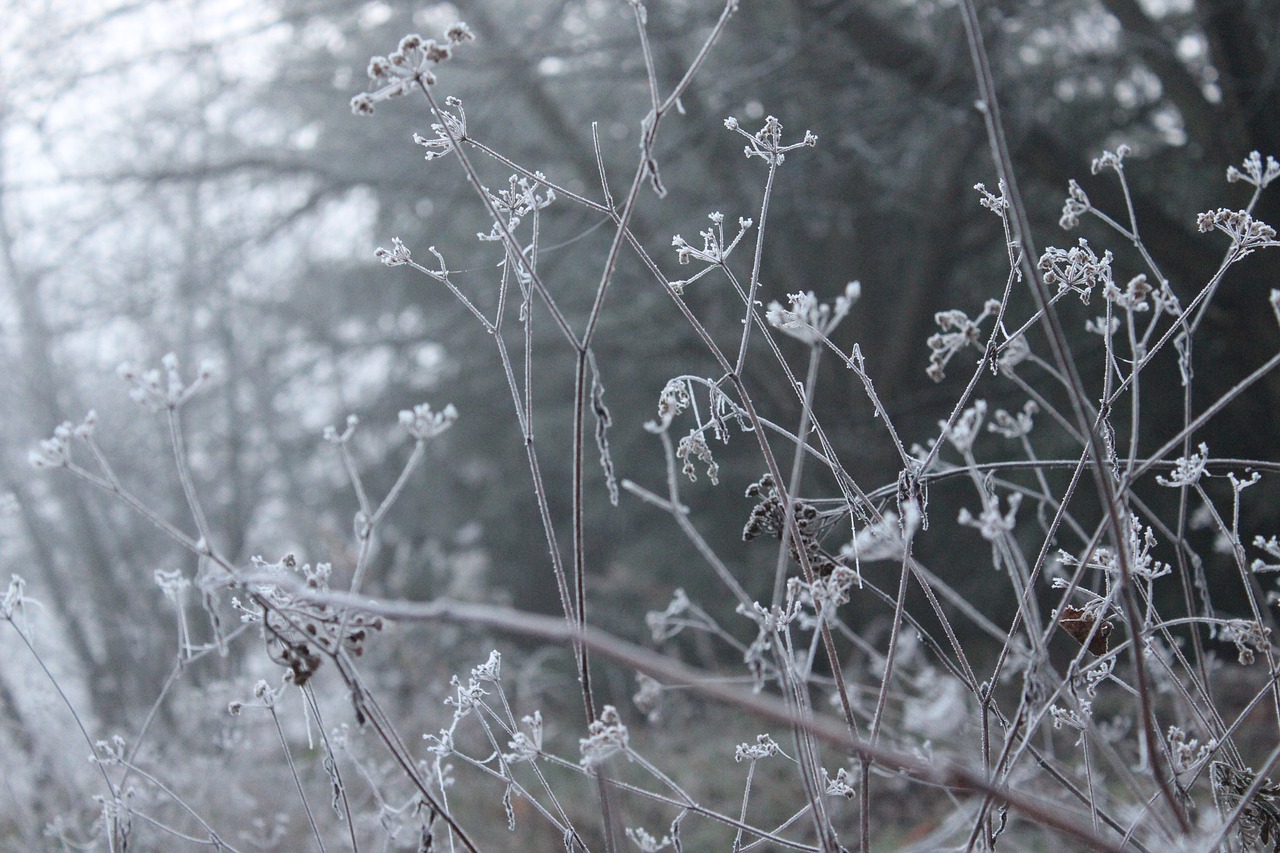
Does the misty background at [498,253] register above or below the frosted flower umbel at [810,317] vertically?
below

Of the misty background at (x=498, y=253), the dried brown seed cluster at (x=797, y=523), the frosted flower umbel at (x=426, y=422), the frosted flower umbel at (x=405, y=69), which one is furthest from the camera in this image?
the misty background at (x=498, y=253)

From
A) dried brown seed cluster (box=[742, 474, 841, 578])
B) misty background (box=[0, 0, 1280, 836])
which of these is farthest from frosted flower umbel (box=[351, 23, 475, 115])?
misty background (box=[0, 0, 1280, 836])

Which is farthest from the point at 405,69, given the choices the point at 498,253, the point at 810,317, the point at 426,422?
the point at 498,253

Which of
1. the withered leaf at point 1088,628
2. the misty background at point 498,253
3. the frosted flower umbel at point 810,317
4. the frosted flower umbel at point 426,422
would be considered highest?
the frosted flower umbel at point 810,317

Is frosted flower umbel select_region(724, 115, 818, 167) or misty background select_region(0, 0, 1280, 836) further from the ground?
frosted flower umbel select_region(724, 115, 818, 167)

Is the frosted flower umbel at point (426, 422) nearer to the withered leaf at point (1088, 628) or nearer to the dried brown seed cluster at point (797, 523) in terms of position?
the dried brown seed cluster at point (797, 523)

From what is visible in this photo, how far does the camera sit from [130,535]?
32.8 feet

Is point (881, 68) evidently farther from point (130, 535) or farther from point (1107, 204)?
point (130, 535)

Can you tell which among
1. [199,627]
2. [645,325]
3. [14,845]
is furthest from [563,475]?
[14,845]

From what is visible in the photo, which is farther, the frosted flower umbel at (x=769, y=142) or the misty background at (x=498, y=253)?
the misty background at (x=498, y=253)

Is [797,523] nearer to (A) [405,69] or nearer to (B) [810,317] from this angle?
(B) [810,317]

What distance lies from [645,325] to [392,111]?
2.14 metres

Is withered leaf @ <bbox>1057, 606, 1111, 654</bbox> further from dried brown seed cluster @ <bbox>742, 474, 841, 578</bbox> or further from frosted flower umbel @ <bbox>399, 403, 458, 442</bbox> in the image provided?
frosted flower umbel @ <bbox>399, 403, 458, 442</bbox>

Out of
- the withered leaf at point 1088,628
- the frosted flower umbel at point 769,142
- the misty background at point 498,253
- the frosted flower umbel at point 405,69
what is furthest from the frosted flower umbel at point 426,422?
the misty background at point 498,253
